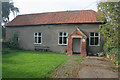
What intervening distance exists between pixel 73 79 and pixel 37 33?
1306 cm

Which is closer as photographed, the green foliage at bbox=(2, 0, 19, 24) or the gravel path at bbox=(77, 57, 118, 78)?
the gravel path at bbox=(77, 57, 118, 78)

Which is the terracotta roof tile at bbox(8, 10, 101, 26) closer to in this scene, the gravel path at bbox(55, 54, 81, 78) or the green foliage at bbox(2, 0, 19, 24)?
the gravel path at bbox(55, 54, 81, 78)

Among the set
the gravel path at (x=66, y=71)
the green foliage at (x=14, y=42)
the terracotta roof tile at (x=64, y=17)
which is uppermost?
the terracotta roof tile at (x=64, y=17)

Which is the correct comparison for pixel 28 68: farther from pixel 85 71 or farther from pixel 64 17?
pixel 64 17

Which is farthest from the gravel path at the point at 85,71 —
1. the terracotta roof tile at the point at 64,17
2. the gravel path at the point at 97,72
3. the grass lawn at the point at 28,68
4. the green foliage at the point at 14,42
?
the green foliage at the point at 14,42

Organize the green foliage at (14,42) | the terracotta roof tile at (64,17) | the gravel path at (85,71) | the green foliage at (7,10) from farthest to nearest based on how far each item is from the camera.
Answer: the green foliage at (7,10) → the green foliage at (14,42) → the terracotta roof tile at (64,17) → the gravel path at (85,71)

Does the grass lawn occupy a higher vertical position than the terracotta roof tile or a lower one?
lower

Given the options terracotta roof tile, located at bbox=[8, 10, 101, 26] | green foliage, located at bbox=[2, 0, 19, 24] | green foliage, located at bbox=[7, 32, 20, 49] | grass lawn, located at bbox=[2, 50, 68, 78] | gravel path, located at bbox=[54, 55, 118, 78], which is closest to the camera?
grass lawn, located at bbox=[2, 50, 68, 78]

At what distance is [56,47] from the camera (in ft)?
50.2

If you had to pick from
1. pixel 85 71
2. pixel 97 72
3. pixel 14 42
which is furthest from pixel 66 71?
pixel 14 42

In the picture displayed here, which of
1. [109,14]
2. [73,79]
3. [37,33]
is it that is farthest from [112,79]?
[37,33]

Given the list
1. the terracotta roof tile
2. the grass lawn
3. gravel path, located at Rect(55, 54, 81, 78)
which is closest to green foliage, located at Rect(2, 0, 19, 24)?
the terracotta roof tile

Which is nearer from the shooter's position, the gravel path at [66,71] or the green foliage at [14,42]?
the gravel path at [66,71]

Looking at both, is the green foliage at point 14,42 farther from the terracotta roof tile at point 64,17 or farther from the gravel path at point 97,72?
the gravel path at point 97,72
